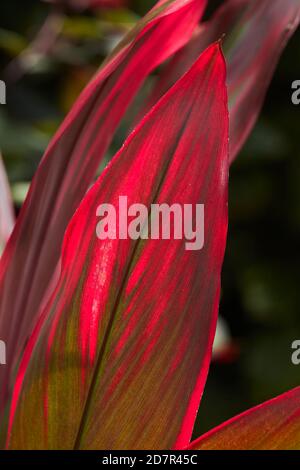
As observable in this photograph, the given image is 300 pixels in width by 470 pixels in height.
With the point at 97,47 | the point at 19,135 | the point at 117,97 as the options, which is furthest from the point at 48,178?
the point at 97,47

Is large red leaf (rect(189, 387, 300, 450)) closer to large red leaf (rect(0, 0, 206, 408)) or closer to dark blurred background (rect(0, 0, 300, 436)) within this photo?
large red leaf (rect(0, 0, 206, 408))

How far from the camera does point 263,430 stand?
28 centimetres

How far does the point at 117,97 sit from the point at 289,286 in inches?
28.4

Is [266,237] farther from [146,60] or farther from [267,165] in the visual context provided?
[146,60]

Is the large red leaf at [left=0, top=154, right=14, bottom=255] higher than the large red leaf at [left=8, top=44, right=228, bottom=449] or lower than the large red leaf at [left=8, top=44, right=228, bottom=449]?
higher

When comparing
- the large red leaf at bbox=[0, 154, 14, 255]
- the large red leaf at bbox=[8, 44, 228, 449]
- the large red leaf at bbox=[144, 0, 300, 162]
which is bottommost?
the large red leaf at bbox=[8, 44, 228, 449]

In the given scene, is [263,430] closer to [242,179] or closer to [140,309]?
[140,309]

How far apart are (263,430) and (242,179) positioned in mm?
785

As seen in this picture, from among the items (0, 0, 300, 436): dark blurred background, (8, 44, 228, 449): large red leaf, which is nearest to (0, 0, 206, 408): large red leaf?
(8, 44, 228, 449): large red leaf

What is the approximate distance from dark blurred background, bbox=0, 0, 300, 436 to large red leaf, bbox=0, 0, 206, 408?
1.63ft

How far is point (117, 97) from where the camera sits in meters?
0.37

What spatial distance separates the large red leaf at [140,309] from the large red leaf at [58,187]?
0.05 metres

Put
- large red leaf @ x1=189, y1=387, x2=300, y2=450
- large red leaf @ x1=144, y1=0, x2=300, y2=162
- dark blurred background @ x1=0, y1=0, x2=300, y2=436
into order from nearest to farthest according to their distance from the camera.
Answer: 1. large red leaf @ x1=189, y1=387, x2=300, y2=450
2. large red leaf @ x1=144, y1=0, x2=300, y2=162
3. dark blurred background @ x1=0, y1=0, x2=300, y2=436

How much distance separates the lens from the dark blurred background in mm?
939
